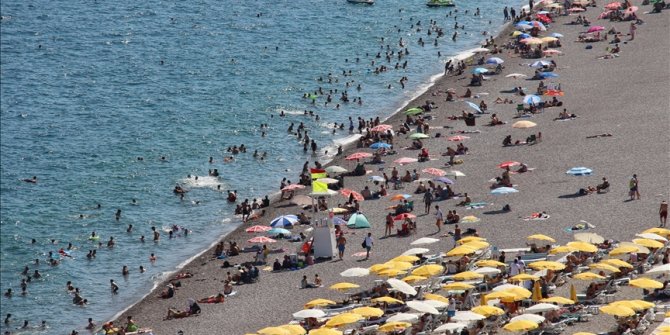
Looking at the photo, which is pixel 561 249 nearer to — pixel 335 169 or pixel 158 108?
pixel 335 169

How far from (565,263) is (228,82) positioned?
163ft

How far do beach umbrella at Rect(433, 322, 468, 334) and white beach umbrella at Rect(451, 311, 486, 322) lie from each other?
19 cm

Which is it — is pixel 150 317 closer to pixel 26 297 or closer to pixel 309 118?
pixel 26 297

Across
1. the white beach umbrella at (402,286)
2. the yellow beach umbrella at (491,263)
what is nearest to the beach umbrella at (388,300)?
the white beach umbrella at (402,286)

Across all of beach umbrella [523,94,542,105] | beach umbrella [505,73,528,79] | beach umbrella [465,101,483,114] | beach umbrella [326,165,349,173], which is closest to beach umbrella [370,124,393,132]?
beach umbrella [465,101,483,114]

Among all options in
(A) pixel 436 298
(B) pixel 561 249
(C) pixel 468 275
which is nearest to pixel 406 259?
(C) pixel 468 275

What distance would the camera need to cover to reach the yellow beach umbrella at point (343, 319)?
153 ft

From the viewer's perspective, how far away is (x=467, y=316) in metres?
45.3

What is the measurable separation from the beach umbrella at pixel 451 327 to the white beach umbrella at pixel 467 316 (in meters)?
0.19

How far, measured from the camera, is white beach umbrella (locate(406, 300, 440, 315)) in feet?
152

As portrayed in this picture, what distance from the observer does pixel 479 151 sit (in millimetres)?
72312

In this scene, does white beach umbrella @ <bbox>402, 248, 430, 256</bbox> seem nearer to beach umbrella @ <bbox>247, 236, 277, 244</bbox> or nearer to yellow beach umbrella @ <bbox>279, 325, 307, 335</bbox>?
yellow beach umbrella @ <bbox>279, 325, 307, 335</bbox>

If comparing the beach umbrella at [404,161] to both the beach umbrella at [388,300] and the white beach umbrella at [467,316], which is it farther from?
the white beach umbrella at [467,316]

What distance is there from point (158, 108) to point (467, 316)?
164ft
